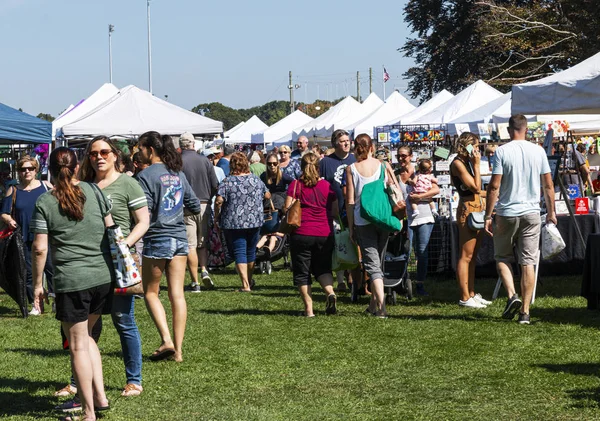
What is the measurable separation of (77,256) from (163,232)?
6.43 ft

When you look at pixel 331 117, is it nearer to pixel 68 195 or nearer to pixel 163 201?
pixel 163 201

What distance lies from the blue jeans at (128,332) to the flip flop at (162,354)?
112 cm

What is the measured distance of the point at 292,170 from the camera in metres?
14.4

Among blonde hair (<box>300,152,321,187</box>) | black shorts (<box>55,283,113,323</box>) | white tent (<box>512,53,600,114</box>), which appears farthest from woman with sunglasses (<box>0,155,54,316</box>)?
white tent (<box>512,53,600,114</box>)

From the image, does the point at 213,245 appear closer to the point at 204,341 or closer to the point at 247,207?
the point at 247,207

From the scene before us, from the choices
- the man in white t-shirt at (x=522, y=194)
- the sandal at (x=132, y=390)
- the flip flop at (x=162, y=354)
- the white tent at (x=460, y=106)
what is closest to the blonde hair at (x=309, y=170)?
the man in white t-shirt at (x=522, y=194)

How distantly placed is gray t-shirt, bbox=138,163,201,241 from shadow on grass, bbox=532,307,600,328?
152 inches

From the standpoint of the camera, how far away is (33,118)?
1415 cm

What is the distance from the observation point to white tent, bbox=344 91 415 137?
32.1 m

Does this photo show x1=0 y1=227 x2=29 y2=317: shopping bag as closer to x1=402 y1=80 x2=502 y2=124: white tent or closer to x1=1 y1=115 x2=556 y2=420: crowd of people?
x1=1 y1=115 x2=556 y2=420: crowd of people

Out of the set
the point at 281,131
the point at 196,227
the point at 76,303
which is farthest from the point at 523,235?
the point at 281,131

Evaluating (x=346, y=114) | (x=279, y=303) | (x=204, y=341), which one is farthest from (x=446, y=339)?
(x=346, y=114)

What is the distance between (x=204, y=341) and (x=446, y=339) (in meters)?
2.15

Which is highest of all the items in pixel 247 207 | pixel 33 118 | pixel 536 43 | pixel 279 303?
pixel 536 43
